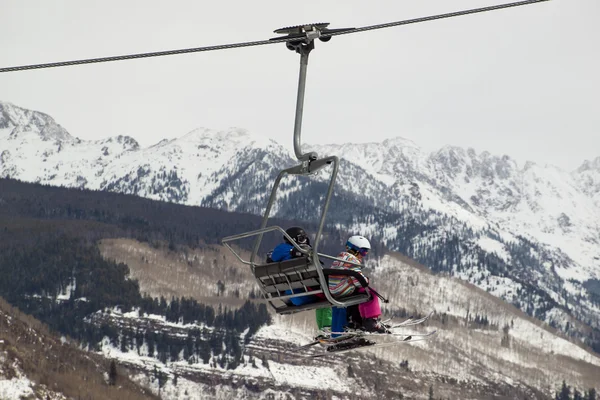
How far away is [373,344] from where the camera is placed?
23.3m

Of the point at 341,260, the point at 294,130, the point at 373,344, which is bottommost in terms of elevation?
the point at 373,344

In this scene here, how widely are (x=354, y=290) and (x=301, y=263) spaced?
2.40 meters

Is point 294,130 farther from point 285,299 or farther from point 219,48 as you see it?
point 285,299

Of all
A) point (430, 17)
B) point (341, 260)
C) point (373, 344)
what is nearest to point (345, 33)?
point (430, 17)

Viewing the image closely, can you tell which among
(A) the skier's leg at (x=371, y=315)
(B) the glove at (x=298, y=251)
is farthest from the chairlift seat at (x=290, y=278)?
(A) the skier's leg at (x=371, y=315)

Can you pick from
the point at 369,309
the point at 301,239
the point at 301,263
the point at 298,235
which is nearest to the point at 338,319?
the point at 369,309

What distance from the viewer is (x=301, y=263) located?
20172 millimetres

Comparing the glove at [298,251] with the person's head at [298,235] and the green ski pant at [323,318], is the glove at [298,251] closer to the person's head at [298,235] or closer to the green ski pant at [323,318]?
the person's head at [298,235]

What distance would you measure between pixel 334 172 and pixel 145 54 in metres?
3.71

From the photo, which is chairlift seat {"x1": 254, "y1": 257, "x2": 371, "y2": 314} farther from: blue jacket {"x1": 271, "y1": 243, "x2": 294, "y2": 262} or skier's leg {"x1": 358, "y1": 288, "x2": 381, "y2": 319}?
skier's leg {"x1": 358, "y1": 288, "x2": 381, "y2": 319}

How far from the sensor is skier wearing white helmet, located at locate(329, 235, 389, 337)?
22152 mm

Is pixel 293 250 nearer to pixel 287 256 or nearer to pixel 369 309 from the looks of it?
pixel 287 256

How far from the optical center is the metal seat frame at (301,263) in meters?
18.9

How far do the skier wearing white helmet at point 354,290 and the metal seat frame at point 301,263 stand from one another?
166mm
